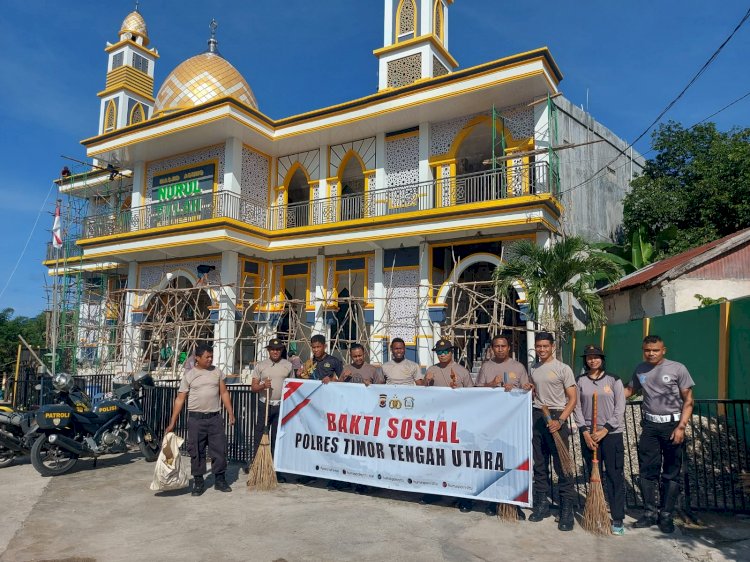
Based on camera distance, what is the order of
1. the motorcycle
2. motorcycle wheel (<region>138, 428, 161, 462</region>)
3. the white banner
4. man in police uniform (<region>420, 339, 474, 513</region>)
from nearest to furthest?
the white banner → man in police uniform (<region>420, 339, 474, 513</region>) → the motorcycle → motorcycle wheel (<region>138, 428, 161, 462</region>)

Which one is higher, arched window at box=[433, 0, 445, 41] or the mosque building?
arched window at box=[433, 0, 445, 41]

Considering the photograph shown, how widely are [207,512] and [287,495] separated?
859 mm

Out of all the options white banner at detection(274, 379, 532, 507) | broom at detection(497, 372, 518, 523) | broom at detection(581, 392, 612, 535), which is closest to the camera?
broom at detection(581, 392, 612, 535)

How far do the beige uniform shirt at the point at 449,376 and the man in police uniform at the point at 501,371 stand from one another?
0.27 m

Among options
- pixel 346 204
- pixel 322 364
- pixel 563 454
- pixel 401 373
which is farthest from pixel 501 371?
pixel 346 204

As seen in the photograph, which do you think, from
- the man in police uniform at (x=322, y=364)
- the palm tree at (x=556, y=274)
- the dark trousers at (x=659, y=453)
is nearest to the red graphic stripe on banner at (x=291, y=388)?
the man in police uniform at (x=322, y=364)

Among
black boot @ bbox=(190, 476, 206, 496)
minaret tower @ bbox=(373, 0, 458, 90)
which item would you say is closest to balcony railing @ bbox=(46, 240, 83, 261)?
minaret tower @ bbox=(373, 0, 458, 90)

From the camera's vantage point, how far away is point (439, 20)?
15773mm

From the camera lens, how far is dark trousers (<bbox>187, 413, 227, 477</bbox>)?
6.02 m

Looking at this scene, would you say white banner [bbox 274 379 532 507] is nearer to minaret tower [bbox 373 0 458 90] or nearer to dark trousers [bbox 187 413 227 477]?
dark trousers [bbox 187 413 227 477]

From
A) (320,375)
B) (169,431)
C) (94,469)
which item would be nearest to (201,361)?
(169,431)

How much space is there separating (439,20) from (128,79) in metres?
12.8

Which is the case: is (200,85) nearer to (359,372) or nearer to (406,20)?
(406,20)

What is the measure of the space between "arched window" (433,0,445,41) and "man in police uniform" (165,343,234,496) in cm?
1260
